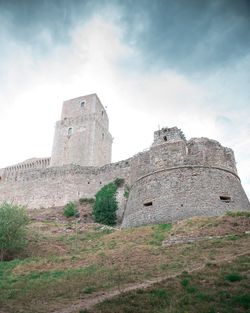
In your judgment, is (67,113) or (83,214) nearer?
(83,214)

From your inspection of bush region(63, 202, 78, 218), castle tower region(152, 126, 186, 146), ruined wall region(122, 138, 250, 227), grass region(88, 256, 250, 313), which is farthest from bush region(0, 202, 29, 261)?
grass region(88, 256, 250, 313)

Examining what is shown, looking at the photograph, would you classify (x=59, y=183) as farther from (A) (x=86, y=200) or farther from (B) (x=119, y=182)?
(B) (x=119, y=182)

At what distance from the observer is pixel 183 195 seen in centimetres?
1670

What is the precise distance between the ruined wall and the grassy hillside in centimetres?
179

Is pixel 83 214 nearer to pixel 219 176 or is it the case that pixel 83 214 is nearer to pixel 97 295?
pixel 219 176

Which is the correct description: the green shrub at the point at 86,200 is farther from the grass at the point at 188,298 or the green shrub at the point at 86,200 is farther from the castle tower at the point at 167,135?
the grass at the point at 188,298

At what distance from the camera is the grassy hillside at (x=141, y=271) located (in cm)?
662

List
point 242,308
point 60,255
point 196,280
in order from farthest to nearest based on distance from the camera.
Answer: point 60,255, point 196,280, point 242,308

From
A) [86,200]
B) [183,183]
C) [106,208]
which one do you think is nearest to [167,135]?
[183,183]

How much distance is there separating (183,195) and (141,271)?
7.65m

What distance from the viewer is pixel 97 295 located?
7738mm

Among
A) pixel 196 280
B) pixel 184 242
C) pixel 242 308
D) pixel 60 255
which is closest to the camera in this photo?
pixel 242 308

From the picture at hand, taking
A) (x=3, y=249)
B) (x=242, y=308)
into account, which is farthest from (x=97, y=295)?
(x=3, y=249)

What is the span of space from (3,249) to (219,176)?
→ 11.0m
